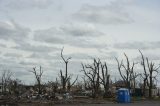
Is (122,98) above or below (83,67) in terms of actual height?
below

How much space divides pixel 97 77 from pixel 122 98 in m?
23.9

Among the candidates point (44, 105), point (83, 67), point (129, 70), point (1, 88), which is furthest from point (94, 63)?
point (1, 88)

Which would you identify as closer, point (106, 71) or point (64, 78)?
point (64, 78)

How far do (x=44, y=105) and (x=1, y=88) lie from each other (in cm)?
7150

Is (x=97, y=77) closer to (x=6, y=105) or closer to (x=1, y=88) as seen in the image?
(x=6, y=105)

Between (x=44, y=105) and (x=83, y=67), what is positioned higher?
(x=83, y=67)

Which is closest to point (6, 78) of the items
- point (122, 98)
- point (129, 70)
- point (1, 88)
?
point (1, 88)

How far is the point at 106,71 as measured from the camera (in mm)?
68375

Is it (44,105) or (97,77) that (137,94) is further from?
(44,105)

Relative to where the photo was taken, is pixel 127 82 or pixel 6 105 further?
pixel 127 82

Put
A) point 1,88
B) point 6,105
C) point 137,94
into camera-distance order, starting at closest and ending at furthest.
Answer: point 6,105, point 137,94, point 1,88

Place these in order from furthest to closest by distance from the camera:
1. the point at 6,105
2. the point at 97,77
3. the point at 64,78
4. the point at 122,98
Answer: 1. the point at 97,77
2. the point at 64,78
3. the point at 122,98
4. the point at 6,105

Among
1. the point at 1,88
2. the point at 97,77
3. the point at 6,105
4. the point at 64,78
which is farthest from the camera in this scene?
the point at 1,88

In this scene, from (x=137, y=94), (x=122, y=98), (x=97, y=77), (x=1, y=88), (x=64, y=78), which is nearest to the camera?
(x=122, y=98)
